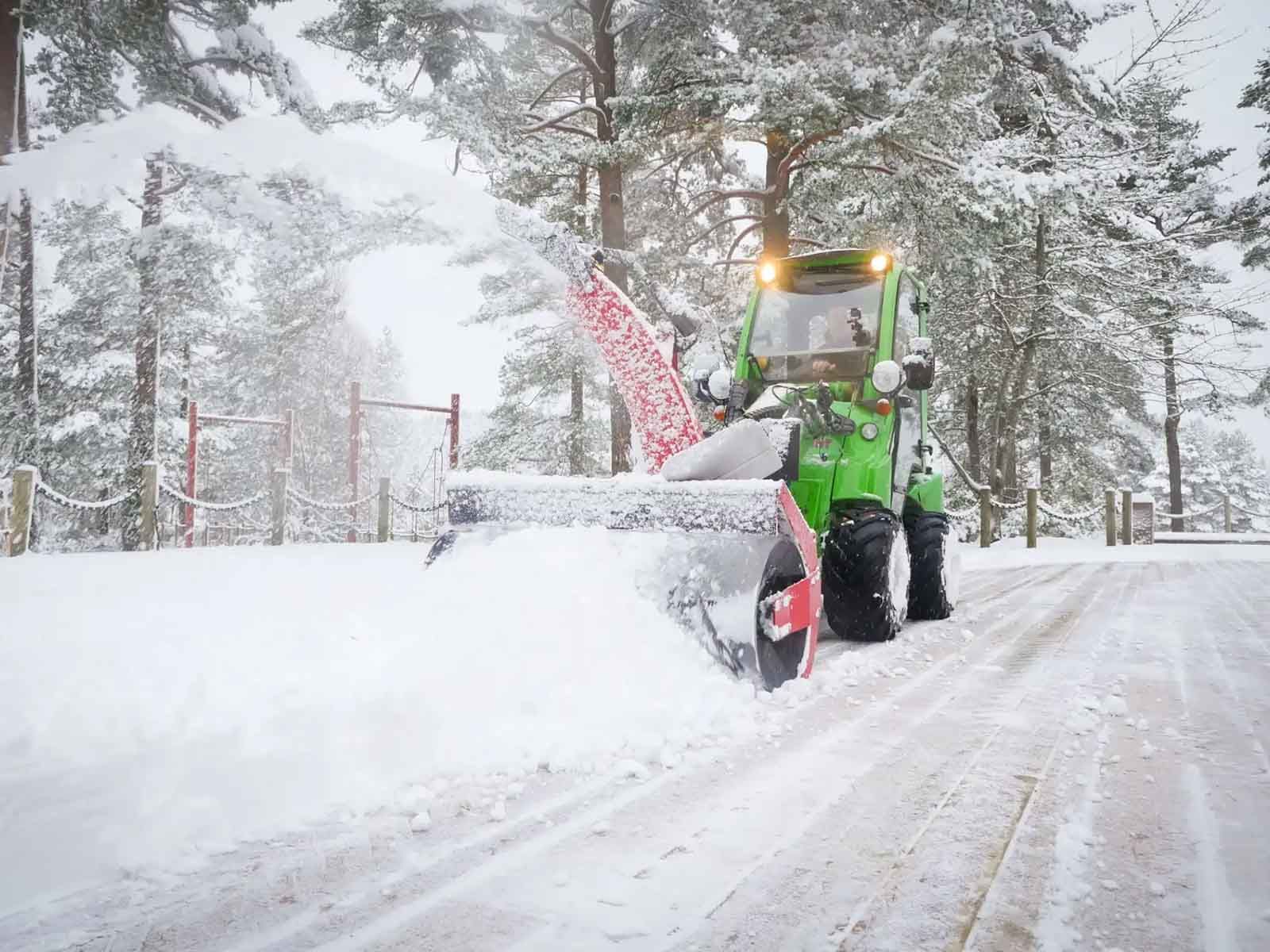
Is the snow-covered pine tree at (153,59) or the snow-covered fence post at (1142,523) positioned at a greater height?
the snow-covered pine tree at (153,59)

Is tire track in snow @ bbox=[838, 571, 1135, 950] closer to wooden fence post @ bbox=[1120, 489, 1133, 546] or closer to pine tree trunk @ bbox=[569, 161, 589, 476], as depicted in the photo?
pine tree trunk @ bbox=[569, 161, 589, 476]

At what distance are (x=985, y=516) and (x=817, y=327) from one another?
11.0 m

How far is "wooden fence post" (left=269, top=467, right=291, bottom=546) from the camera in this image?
1123cm

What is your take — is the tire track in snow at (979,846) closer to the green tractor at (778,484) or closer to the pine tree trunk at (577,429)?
the green tractor at (778,484)

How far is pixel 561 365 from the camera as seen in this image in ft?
50.2

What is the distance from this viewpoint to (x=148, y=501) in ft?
32.5

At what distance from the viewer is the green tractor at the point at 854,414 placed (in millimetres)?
4824

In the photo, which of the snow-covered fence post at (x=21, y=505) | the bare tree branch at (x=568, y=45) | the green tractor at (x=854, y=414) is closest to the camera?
the green tractor at (x=854, y=414)

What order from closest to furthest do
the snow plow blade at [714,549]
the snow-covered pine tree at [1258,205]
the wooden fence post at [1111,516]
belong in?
the snow plow blade at [714,549], the wooden fence post at [1111,516], the snow-covered pine tree at [1258,205]

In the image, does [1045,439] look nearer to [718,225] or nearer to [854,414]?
[718,225]

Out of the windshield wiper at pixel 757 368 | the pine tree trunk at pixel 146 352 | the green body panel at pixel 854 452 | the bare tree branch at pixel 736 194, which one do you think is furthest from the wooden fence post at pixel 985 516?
the pine tree trunk at pixel 146 352

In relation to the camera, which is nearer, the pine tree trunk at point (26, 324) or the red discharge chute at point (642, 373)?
the red discharge chute at point (642, 373)

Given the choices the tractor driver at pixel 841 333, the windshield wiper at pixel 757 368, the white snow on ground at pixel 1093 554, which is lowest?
the white snow on ground at pixel 1093 554

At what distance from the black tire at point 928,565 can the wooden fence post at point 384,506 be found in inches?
360
